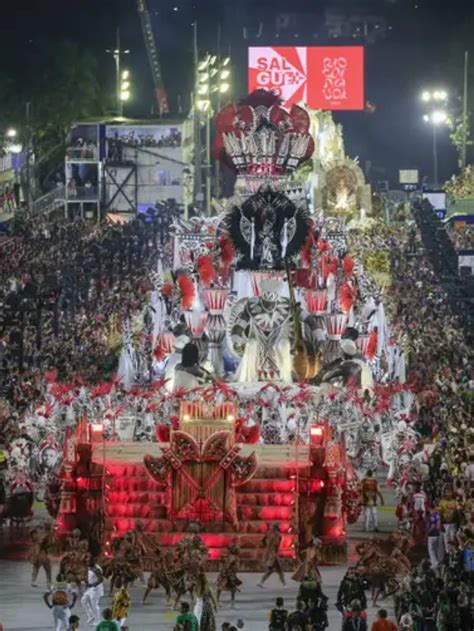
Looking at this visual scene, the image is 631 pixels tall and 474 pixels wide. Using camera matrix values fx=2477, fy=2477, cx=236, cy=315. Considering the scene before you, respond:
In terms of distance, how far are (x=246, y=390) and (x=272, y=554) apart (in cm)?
1428

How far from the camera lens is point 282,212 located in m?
56.1

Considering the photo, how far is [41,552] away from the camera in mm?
37594

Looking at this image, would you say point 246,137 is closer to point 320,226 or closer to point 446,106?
point 320,226

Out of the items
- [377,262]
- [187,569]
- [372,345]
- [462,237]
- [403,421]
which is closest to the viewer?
[187,569]

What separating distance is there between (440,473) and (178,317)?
14145 mm

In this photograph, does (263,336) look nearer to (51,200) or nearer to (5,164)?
(51,200)

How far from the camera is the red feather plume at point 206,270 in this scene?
55594 millimetres

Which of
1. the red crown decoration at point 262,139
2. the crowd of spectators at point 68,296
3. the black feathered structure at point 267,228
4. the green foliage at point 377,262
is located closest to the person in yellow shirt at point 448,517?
the black feathered structure at point 267,228

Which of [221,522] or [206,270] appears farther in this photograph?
[206,270]

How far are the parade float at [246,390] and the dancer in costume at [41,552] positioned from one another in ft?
6.54

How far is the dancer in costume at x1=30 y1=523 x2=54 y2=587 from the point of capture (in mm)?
37531

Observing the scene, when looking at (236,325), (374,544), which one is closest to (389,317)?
(236,325)

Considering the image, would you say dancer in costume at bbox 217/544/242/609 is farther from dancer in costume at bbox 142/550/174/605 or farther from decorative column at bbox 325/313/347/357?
decorative column at bbox 325/313/347/357

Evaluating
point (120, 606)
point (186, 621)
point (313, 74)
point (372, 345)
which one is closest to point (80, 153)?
point (313, 74)
